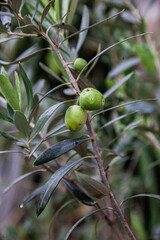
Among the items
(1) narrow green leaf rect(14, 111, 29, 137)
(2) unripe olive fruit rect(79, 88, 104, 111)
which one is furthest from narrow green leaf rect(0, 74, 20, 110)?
(2) unripe olive fruit rect(79, 88, 104, 111)

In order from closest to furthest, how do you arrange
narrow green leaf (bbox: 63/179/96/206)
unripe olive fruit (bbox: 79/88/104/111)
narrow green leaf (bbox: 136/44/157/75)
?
unripe olive fruit (bbox: 79/88/104/111)
narrow green leaf (bbox: 63/179/96/206)
narrow green leaf (bbox: 136/44/157/75)

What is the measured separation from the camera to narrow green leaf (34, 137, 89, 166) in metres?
0.50

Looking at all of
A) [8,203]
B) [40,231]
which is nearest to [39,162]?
[40,231]

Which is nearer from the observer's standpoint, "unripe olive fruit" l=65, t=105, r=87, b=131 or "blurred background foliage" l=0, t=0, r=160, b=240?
"unripe olive fruit" l=65, t=105, r=87, b=131

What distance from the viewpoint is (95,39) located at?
59.6 inches

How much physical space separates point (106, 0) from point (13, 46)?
515 mm

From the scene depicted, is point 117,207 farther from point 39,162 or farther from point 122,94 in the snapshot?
point 122,94

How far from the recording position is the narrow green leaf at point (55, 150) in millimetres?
497

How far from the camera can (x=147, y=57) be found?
103 cm

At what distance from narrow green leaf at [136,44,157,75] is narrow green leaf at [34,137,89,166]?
0.57 meters

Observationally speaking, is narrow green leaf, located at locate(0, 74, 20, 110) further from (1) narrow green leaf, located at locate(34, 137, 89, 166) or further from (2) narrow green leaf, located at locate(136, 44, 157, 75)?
(2) narrow green leaf, located at locate(136, 44, 157, 75)

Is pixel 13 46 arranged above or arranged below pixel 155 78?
above

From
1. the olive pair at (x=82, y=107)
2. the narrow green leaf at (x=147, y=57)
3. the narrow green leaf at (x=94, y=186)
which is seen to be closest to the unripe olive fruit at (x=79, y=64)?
the olive pair at (x=82, y=107)

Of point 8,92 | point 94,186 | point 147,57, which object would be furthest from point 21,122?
point 147,57
